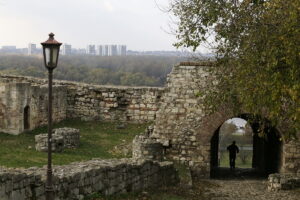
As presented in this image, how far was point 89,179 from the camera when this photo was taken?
11.5 metres

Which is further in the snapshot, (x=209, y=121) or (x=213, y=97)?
(x=209, y=121)

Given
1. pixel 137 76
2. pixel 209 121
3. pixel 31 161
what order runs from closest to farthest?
pixel 31 161
pixel 209 121
pixel 137 76

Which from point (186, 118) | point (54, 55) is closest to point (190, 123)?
point (186, 118)

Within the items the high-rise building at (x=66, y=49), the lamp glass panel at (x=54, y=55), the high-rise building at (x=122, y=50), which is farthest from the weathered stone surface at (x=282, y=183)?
the high-rise building at (x=66, y=49)

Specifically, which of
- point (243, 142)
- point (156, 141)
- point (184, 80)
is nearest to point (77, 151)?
point (156, 141)

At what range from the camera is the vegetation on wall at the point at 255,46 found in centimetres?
977

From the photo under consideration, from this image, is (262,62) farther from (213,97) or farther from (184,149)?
(184,149)

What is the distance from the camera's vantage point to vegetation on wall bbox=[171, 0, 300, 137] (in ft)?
32.0

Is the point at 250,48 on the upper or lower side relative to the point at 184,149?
upper

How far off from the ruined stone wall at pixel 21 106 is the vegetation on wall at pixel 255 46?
8.12 meters

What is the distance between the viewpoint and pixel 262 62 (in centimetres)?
1058

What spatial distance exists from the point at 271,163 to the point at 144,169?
8.32 metres

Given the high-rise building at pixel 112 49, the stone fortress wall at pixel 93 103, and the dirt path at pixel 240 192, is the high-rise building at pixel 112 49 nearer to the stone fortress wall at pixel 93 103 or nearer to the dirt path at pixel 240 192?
the stone fortress wall at pixel 93 103

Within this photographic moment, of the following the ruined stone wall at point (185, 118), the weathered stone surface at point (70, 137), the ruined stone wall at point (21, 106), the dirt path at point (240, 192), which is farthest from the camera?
the ruined stone wall at point (21, 106)
